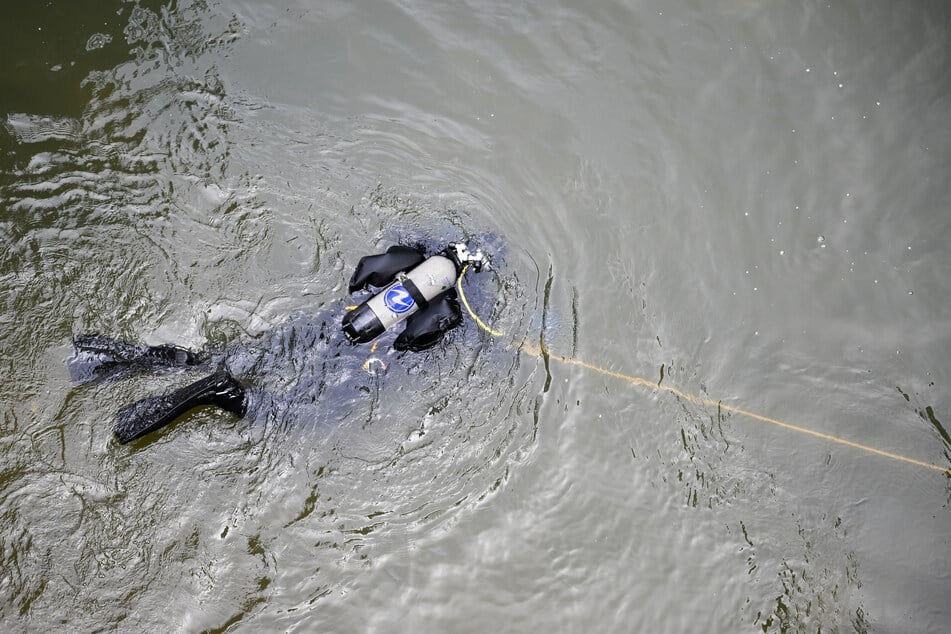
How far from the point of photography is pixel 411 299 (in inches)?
168

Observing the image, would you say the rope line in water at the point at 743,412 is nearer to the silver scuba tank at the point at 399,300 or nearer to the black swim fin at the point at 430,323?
the black swim fin at the point at 430,323

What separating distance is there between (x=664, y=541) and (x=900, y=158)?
369 centimetres

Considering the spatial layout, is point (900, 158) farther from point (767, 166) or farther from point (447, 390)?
point (447, 390)

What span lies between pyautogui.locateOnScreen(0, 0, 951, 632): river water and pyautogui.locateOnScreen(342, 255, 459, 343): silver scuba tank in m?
0.47

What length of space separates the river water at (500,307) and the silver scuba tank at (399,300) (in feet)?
1.54

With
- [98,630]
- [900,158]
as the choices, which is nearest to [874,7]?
[900,158]


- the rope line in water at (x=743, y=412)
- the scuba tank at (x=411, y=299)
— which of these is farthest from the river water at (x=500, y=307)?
the scuba tank at (x=411, y=299)

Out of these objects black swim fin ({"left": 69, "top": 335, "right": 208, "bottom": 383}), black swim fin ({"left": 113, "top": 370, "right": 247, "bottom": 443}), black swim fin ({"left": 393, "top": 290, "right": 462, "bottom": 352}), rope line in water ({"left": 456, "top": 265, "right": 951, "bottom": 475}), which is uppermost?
black swim fin ({"left": 69, "top": 335, "right": 208, "bottom": 383})

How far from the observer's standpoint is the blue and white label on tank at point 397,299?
13.8 feet

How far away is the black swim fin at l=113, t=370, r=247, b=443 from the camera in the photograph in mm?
4082

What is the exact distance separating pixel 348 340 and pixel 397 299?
1.98 feet

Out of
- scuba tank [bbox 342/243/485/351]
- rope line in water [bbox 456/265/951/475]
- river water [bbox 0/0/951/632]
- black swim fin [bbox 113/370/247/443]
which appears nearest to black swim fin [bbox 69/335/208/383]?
river water [bbox 0/0/951/632]

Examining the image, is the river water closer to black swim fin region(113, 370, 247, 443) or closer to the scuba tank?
black swim fin region(113, 370, 247, 443)

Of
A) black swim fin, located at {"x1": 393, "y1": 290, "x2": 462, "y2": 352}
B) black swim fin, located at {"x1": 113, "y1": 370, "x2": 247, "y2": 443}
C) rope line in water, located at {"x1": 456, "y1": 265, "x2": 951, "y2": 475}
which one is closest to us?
black swim fin, located at {"x1": 113, "y1": 370, "x2": 247, "y2": 443}
